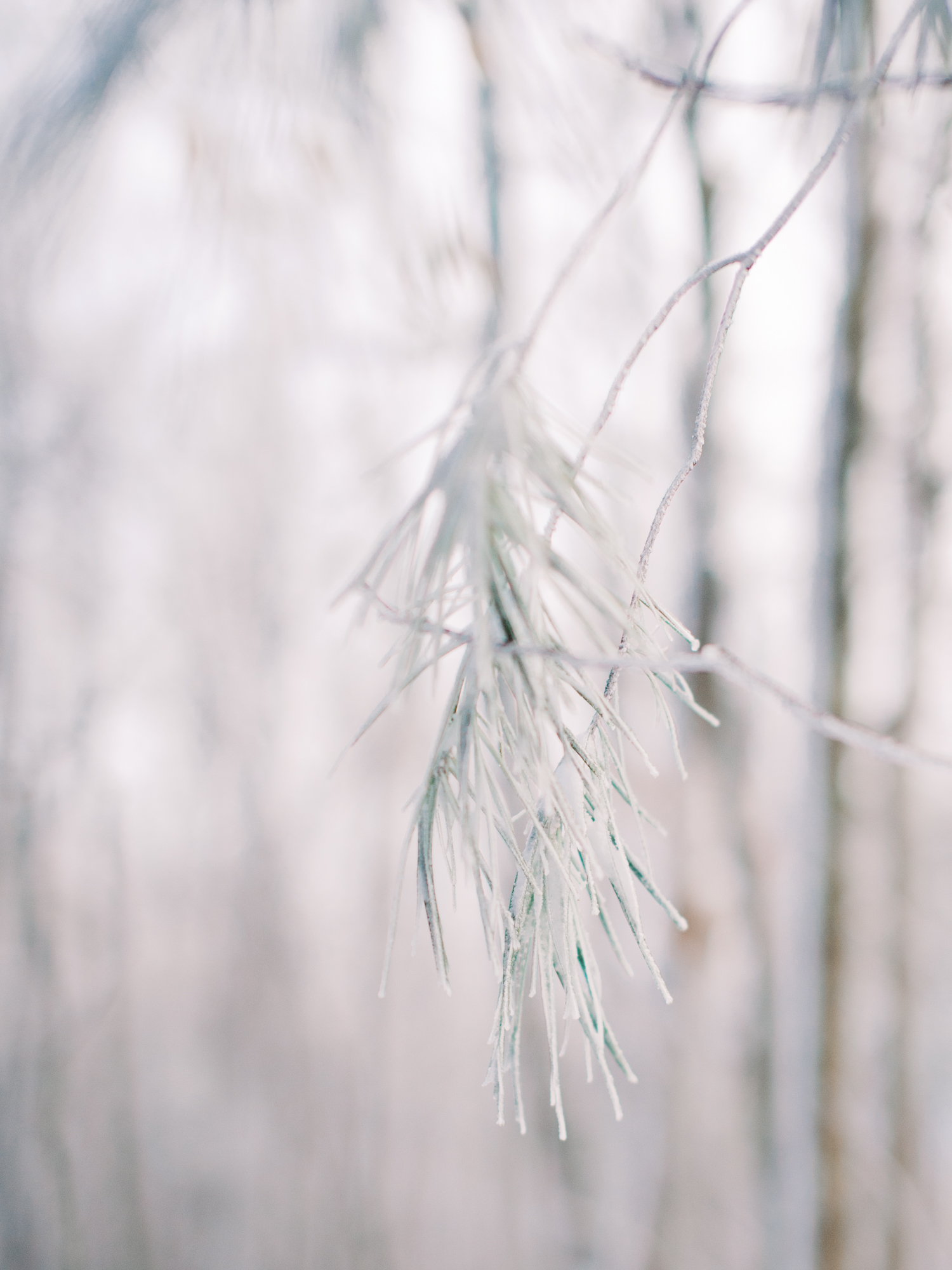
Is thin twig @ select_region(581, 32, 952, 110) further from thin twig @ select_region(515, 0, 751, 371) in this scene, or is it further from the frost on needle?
the frost on needle

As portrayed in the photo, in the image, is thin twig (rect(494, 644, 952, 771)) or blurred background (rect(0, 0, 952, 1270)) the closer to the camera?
thin twig (rect(494, 644, 952, 771))

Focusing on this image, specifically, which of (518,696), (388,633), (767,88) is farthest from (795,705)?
(388,633)

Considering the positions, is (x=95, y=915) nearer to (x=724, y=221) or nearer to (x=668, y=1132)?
(x=668, y=1132)

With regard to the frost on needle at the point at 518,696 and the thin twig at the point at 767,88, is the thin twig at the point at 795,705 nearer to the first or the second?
the frost on needle at the point at 518,696

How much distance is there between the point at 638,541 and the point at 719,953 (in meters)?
0.61

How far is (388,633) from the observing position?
128 centimetres

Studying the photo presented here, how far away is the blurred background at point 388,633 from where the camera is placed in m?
0.66

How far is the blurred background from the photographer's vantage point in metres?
0.66

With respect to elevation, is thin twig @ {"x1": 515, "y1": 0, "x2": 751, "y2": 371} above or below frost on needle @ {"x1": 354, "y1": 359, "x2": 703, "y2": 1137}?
above

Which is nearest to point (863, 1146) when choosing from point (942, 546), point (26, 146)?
Answer: point (942, 546)

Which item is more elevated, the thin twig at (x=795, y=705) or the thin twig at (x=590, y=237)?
the thin twig at (x=590, y=237)

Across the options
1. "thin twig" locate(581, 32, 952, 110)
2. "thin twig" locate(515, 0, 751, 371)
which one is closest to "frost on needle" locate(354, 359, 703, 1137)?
"thin twig" locate(515, 0, 751, 371)

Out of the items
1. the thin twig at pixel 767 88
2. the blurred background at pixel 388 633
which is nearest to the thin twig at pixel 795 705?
the blurred background at pixel 388 633

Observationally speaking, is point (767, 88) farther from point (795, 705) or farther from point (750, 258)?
point (795, 705)
